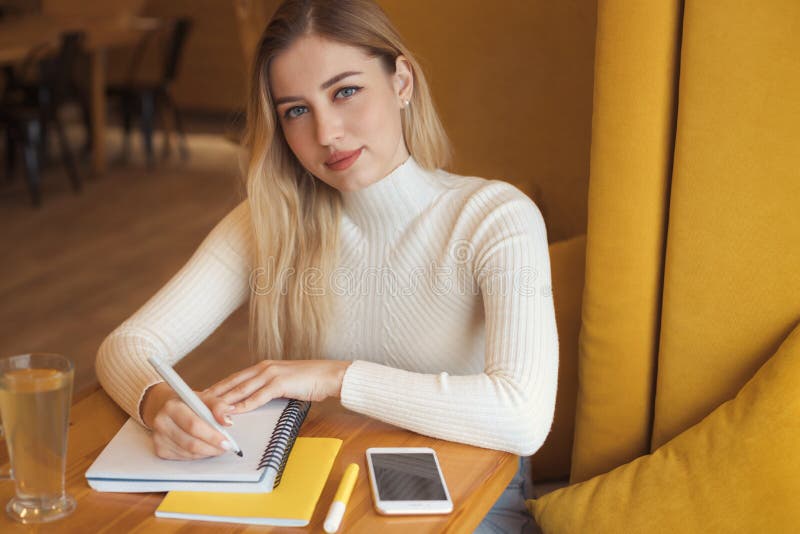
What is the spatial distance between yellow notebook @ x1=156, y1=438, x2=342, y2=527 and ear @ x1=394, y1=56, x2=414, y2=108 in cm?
70

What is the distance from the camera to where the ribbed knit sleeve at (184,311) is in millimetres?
1593

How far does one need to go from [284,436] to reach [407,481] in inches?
7.2

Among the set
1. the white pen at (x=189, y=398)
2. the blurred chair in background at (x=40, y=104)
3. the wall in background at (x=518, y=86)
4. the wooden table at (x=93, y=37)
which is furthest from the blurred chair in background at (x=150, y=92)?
the white pen at (x=189, y=398)

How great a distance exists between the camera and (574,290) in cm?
188

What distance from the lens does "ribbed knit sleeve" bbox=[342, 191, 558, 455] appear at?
1388 millimetres

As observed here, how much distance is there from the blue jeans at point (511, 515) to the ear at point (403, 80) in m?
0.67

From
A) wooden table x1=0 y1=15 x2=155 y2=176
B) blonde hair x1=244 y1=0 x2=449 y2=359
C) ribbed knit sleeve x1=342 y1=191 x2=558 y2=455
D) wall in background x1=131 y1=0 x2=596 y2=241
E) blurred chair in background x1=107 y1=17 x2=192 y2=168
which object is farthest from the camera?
blurred chair in background x1=107 y1=17 x2=192 y2=168

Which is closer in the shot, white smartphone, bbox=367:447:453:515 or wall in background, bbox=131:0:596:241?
white smartphone, bbox=367:447:453:515

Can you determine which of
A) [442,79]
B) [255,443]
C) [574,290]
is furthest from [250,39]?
[255,443]

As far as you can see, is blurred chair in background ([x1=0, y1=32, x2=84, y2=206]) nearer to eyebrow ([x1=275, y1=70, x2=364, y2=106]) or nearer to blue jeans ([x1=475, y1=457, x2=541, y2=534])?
eyebrow ([x1=275, y1=70, x2=364, y2=106])

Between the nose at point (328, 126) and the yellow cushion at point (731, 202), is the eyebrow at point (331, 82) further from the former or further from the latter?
the yellow cushion at point (731, 202)

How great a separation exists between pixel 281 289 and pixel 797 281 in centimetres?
85

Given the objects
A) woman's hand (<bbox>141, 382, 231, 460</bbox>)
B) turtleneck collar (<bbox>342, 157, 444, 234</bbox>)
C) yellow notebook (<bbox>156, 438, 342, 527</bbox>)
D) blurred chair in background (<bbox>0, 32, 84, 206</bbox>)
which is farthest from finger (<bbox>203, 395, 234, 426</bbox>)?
blurred chair in background (<bbox>0, 32, 84, 206</bbox>)

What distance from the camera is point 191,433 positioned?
128 cm
